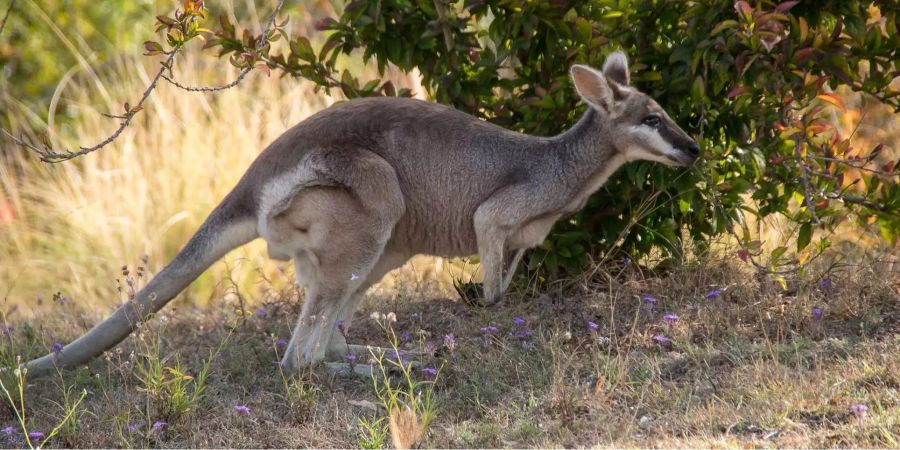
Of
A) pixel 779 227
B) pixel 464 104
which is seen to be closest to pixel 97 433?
pixel 464 104

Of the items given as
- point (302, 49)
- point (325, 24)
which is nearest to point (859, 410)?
point (325, 24)

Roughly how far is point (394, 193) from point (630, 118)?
124 centimetres

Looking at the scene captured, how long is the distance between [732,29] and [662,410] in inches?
72.9

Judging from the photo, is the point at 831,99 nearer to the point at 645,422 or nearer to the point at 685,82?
the point at 685,82

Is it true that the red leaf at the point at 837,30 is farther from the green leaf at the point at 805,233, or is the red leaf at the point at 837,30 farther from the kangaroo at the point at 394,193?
the green leaf at the point at 805,233

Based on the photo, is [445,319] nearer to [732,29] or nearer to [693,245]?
[693,245]

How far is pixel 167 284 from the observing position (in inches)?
216

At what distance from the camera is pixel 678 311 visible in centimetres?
582

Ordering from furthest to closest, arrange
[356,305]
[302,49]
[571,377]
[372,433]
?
[302,49] → [356,305] → [571,377] → [372,433]

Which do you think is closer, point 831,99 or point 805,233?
point 831,99

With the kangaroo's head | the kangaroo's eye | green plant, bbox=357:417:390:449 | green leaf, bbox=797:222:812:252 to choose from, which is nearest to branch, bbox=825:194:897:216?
green leaf, bbox=797:222:812:252

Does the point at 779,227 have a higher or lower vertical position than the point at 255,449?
lower

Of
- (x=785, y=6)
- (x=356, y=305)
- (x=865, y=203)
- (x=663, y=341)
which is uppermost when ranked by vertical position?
(x=785, y=6)

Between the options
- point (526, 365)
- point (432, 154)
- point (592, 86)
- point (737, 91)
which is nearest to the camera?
point (526, 365)
